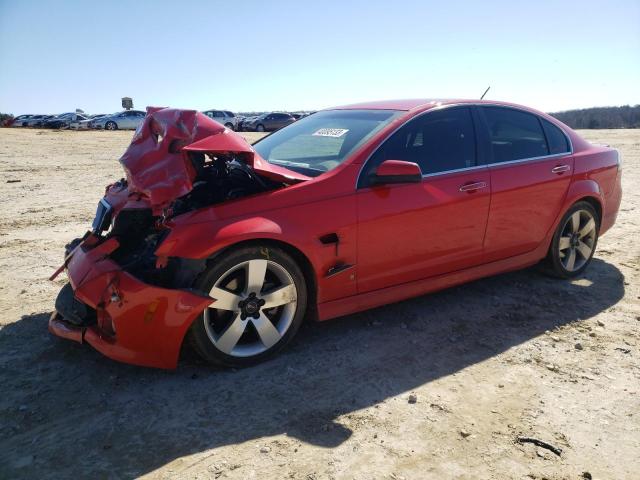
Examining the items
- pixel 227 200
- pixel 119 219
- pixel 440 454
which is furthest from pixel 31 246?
pixel 440 454

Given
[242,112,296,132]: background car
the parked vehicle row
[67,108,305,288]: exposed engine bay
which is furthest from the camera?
the parked vehicle row

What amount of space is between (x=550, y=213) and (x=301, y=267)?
2454mm

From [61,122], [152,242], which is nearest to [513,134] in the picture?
[152,242]

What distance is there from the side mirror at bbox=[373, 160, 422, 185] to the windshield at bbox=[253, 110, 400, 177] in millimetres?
290

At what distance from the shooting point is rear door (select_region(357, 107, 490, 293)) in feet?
11.6

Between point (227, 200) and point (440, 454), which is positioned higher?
point (227, 200)

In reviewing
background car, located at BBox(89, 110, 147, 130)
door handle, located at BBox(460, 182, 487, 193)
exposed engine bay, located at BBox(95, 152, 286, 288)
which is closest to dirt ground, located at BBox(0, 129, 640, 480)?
exposed engine bay, located at BBox(95, 152, 286, 288)

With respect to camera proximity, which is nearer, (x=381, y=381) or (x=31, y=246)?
(x=381, y=381)

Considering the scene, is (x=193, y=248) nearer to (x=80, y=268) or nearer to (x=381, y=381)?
(x=80, y=268)

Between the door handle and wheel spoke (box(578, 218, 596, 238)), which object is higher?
the door handle

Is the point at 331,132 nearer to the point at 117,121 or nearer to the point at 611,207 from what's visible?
the point at 611,207

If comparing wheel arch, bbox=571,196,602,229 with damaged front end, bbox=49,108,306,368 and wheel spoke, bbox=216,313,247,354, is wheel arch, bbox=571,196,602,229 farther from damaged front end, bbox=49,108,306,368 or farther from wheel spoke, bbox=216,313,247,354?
wheel spoke, bbox=216,313,247,354

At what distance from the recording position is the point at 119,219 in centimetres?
347

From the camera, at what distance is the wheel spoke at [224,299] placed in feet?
10.0
